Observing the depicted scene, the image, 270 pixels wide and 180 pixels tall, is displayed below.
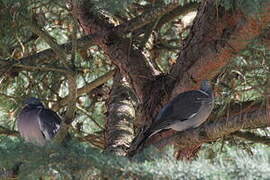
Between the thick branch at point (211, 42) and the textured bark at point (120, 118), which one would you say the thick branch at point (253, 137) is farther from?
the textured bark at point (120, 118)

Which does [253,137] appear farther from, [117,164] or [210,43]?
[117,164]

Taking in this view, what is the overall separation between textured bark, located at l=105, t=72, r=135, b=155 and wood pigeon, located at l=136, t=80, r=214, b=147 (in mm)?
383

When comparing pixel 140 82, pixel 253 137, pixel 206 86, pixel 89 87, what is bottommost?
pixel 253 137

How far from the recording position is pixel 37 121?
16.2ft

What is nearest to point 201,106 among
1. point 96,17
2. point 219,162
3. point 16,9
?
point 96,17

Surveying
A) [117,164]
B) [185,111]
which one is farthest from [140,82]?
[117,164]

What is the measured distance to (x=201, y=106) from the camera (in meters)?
4.82

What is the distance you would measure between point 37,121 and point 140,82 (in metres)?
0.87

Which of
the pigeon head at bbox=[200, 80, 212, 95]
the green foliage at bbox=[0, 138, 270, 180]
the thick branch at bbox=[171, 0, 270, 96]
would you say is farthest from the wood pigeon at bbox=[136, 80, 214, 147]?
the green foliage at bbox=[0, 138, 270, 180]

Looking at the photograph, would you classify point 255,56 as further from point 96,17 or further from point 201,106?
point 96,17

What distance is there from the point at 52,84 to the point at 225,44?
1.91 meters

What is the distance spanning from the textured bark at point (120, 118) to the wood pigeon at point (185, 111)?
383 millimetres

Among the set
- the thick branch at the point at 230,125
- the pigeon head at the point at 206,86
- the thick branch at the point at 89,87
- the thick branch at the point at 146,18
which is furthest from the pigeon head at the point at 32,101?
the thick branch at the point at 230,125

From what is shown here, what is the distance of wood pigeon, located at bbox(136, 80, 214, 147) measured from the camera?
443 cm
